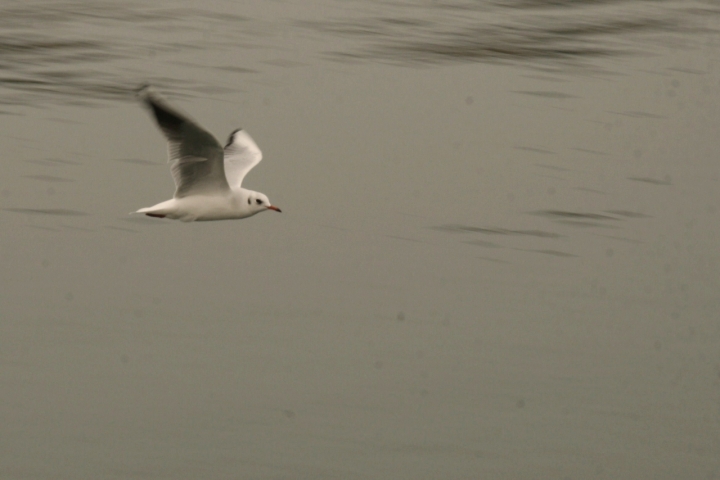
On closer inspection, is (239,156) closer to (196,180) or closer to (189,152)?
(196,180)

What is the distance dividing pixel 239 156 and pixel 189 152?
4.36 ft

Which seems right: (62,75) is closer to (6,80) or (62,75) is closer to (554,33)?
(6,80)

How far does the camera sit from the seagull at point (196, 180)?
6.71 meters

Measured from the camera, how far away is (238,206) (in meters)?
7.24

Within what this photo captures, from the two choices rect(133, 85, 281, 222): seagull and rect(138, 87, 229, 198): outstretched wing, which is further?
rect(133, 85, 281, 222): seagull

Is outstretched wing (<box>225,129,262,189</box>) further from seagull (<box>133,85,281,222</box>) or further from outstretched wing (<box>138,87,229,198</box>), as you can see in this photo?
outstretched wing (<box>138,87,229,198</box>)

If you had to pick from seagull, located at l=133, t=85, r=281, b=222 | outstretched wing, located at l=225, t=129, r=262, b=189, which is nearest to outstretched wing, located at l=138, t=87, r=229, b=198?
seagull, located at l=133, t=85, r=281, b=222

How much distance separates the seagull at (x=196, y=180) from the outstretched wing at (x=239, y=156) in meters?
0.56

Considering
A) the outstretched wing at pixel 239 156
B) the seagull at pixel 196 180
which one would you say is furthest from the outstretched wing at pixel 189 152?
the outstretched wing at pixel 239 156

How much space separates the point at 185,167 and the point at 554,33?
5470 millimetres

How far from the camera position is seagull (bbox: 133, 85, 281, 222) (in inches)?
264

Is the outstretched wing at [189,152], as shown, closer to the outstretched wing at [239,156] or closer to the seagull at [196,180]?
the seagull at [196,180]

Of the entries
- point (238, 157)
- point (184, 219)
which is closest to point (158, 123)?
point (184, 219)

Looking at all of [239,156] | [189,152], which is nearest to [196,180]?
[189,152]
